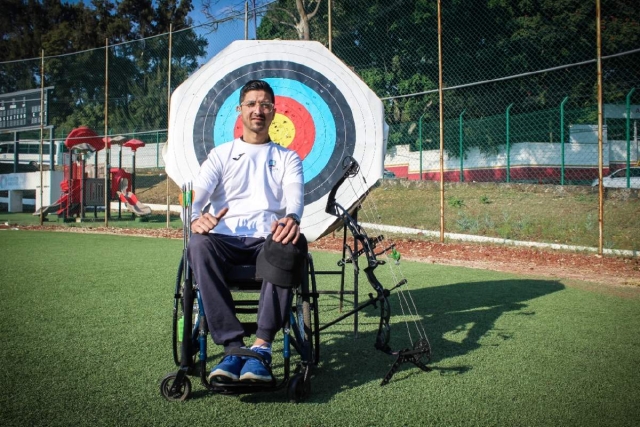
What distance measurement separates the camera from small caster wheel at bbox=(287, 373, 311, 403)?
2.34 meters

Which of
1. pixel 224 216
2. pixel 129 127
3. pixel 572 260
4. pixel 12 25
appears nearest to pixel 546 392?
pixel 224 216

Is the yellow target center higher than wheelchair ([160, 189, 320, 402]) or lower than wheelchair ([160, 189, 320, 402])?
higher

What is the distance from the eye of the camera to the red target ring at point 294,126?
177 inches

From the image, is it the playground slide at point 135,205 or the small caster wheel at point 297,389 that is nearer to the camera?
the small caster wheel at point 297,389

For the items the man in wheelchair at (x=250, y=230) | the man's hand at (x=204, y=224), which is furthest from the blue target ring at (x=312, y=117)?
the man's hand at (x=204, y=224)

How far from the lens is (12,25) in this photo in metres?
39.5

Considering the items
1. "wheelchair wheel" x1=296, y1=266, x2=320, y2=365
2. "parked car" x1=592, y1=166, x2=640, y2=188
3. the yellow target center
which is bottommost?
"wheelchair wheel" x1=296, y1=266, x2=320, y2=365

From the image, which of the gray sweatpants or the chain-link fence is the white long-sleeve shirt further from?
the chain-link fence

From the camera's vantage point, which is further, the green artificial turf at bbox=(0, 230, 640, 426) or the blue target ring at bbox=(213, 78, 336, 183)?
→ the blue target ring at bbox=(213, 78, 336, 183)

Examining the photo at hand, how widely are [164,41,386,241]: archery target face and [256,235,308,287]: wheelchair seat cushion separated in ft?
5.14

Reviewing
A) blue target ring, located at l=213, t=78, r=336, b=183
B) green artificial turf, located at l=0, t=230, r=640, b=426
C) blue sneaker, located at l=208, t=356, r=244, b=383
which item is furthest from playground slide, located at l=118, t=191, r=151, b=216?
blue sneaker, located at l=208, t=356, r=244, b=383

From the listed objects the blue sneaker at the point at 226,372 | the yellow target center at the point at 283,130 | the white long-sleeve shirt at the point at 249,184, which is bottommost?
the blue sneaker at the point at 226,372

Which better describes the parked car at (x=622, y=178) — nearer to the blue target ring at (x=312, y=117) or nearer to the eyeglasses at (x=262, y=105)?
the blue target ring at (x=312, y=117)

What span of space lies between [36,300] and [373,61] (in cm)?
898
